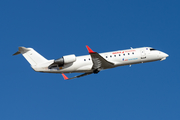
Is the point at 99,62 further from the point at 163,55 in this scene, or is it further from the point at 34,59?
the point at 163,55

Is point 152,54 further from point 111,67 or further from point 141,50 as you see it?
point 111,67

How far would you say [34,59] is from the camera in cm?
3588

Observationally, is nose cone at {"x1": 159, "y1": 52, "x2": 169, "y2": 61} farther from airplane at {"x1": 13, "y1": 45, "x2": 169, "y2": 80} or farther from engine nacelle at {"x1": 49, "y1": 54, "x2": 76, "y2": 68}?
engine nacelle at {"x1": 49, "y1": 54, "x2": 76, "y2": 68}

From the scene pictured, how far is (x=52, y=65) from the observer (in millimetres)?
35438

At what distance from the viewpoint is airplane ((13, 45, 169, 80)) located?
115 feet

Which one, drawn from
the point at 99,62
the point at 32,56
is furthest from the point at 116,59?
the point at 32,56

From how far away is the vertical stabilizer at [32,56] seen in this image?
117 feet

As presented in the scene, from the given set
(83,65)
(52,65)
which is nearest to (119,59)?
(83,65)

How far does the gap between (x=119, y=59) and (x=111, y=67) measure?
154cm

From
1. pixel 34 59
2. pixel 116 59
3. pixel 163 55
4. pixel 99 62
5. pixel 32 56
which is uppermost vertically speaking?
pixel 32 56

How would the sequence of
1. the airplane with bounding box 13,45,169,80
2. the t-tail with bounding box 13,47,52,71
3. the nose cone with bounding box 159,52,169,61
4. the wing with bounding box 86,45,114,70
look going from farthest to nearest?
the nose cone with bounding box 159,52,169,61 → the t-tail with bounding box 13,47,52,71 → the airplane with bounding box 13,45,169,80 → the wing with bounding box 86,45,114,70

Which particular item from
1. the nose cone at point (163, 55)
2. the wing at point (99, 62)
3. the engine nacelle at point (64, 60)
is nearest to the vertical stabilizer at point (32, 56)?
the engine nacelle at point (64, 60)

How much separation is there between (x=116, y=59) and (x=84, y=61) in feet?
14.2

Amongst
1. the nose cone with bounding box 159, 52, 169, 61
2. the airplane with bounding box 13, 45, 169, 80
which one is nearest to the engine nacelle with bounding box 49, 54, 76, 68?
the airplane with bounding box 13, 45, 169, 80
